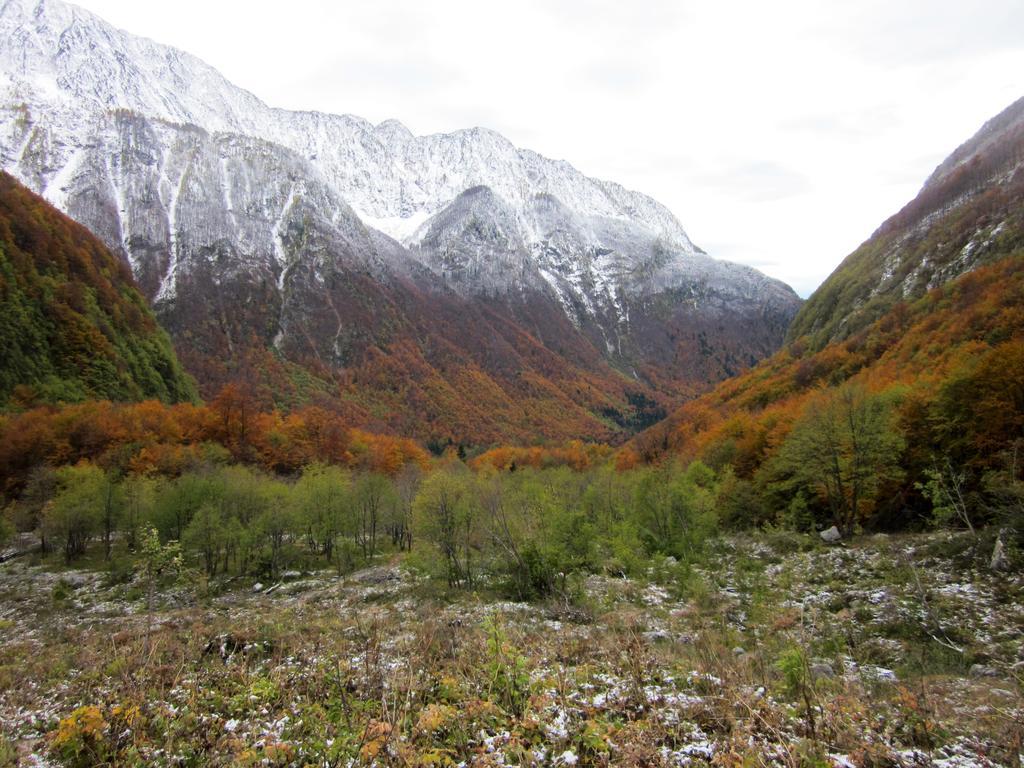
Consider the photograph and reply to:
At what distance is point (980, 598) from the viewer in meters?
15.4

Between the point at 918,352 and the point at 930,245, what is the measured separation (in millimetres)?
57265

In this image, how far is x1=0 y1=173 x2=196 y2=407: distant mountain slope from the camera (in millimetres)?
70812

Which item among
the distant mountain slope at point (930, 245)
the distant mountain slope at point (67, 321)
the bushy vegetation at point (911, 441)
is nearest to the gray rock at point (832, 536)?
the bushy vegetation at point (911, 441)

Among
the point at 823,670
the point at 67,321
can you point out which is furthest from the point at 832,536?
the point at 67,321

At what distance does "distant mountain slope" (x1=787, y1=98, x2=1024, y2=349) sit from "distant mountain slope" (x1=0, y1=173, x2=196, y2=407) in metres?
133

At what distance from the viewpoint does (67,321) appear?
3046 inches

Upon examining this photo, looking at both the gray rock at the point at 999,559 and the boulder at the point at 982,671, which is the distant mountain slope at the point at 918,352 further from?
the boulder at the point at 982,671

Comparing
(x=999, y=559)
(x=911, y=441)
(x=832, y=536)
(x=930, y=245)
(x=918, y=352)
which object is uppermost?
(x=930, y=245)

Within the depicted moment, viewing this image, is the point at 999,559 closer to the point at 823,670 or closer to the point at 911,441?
the point at 823,670

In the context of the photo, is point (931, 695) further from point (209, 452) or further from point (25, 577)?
point (209, 452)

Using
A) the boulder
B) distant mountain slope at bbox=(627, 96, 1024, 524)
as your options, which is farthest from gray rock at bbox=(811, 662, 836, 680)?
distant mountain slope at bbox=(627, 96, 1024, 524)

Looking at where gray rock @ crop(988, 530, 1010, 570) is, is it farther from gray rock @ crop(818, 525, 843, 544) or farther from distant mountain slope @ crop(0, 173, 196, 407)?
distant mountain slope @ crop(0, 173, 196, 407)

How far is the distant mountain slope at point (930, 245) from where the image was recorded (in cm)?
8344

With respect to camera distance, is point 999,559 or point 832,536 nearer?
point 999,559
